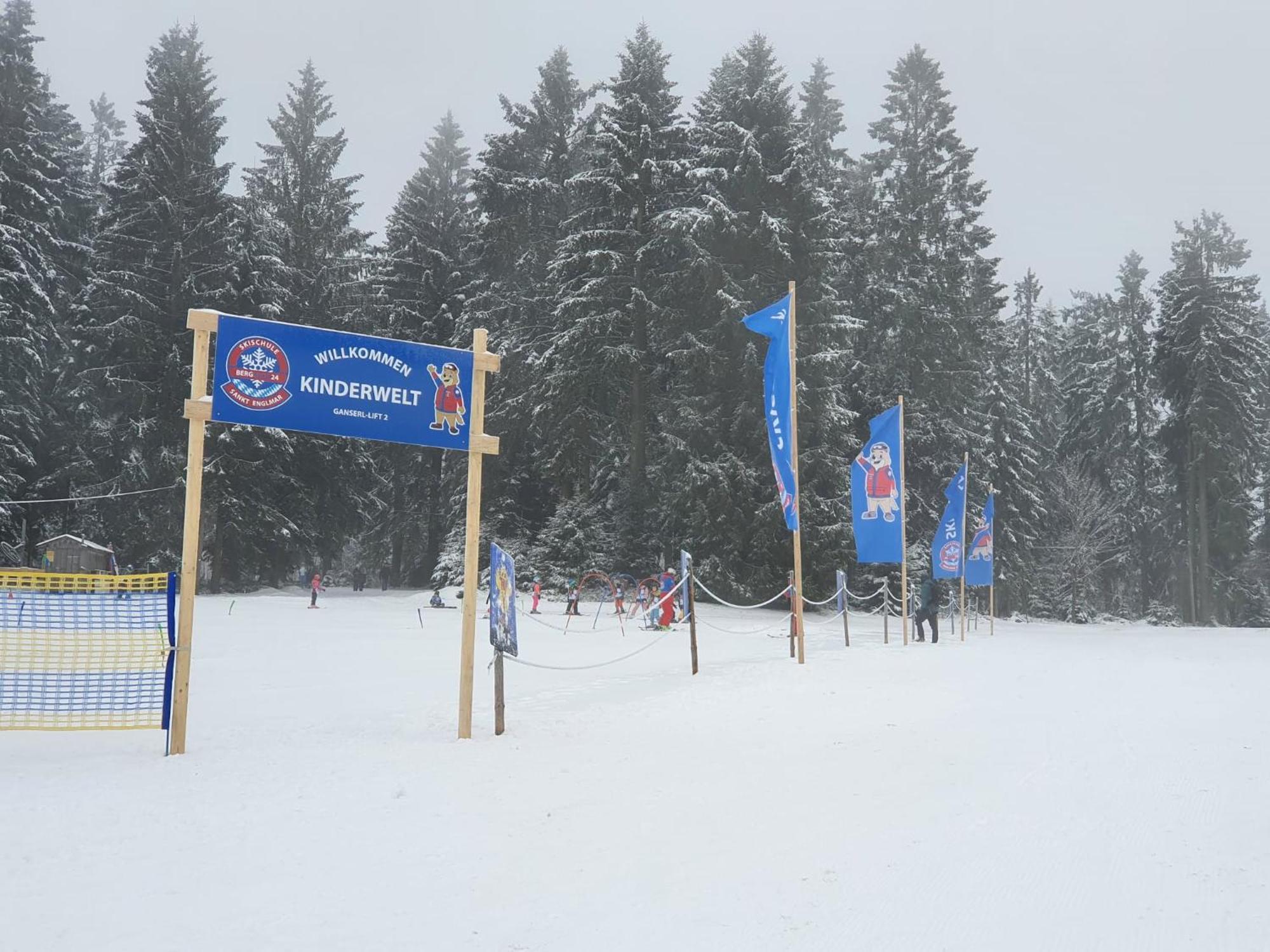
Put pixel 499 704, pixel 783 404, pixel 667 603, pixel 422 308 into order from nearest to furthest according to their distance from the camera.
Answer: pixel 499 704 < pixel 783 404 < pixel 667 603 < pixel 422 308

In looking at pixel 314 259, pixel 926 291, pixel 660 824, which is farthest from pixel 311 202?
pixel 660 824

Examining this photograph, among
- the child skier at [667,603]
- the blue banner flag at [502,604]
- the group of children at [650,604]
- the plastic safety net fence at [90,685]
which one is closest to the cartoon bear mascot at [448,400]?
the blue banner flag at [502,604]

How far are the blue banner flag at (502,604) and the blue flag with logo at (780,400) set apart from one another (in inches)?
252

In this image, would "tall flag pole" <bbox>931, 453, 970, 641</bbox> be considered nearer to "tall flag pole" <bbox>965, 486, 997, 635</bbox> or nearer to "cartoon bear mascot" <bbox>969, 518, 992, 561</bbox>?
"tall flag pole" <bbox>965, 486, 997, 635</bbox>

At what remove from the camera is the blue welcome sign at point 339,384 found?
7.65m

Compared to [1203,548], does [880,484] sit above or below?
above

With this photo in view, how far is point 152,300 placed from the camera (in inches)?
1430

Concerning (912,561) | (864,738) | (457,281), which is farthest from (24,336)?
(864,738)

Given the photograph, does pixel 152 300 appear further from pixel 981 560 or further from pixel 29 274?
pixel 981 560

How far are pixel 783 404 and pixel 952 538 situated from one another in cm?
1012

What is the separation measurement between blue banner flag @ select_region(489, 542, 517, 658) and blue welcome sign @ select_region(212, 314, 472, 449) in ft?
3.89

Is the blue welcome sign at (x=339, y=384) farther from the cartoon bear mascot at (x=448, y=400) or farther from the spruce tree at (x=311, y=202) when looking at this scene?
the spruce tree at (x=311, y=202)

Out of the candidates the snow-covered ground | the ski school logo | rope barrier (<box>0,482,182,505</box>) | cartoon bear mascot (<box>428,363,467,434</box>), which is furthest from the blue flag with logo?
rope barrier (<box>0,482,182,505</box>)

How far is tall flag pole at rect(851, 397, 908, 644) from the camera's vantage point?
16750 mm
